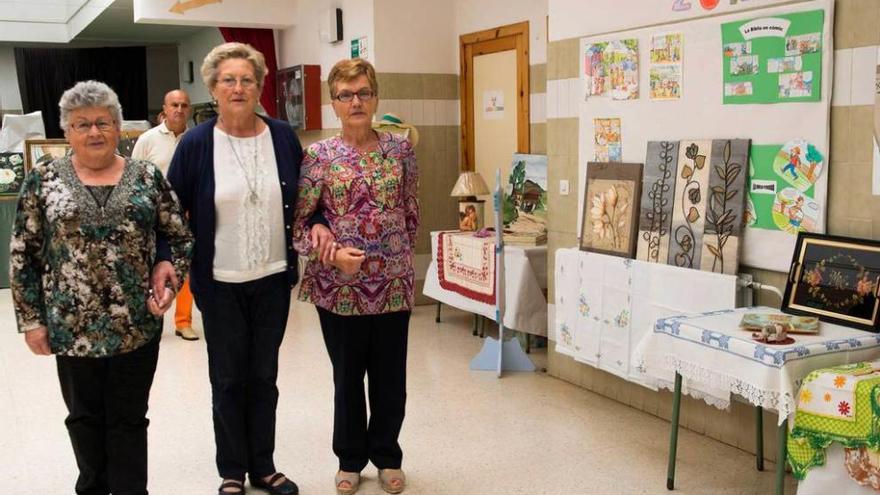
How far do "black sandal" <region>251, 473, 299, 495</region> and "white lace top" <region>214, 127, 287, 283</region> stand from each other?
2.76 feet

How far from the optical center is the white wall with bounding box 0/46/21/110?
1372cm

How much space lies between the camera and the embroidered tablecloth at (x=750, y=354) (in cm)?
281

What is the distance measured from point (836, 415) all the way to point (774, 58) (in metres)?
Answer: 1.52

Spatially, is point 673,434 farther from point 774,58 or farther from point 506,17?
point 506,17

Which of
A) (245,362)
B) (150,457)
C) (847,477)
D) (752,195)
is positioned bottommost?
(150,457)

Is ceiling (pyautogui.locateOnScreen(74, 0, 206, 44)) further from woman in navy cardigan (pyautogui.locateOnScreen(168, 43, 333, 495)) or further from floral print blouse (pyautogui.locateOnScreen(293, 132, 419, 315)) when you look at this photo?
floral print blouse (pyautogui.locateOnScreen(293, 132, 419, 315))

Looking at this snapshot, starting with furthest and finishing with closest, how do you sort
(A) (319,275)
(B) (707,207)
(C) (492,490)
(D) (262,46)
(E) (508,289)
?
(D) (262,46) → (E) (508,289) → (B) (707,207) → (C) (492,490) → (A) (319,275)

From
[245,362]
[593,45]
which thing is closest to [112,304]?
[245,362]

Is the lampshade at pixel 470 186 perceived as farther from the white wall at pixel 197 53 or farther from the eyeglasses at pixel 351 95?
the white wall at pixel 197 53

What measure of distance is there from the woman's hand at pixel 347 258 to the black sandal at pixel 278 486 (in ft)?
3.10

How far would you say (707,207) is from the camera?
3.83 meters

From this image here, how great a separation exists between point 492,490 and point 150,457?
1589mm

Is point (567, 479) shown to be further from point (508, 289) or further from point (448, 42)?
point (448, 42)

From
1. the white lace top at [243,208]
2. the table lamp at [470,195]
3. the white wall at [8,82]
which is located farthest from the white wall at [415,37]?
the white wall at [8,82]
